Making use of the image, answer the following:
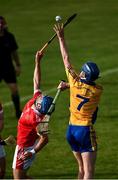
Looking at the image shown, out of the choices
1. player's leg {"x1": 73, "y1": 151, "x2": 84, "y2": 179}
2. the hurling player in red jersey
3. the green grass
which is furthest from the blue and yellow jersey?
the green grass

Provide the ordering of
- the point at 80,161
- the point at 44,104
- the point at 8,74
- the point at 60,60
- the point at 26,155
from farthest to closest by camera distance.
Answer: the point at 60,60, the point at 8,74, the point at 80,161, the point at 26,155, the point at 44,104

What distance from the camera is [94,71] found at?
41.0 ft

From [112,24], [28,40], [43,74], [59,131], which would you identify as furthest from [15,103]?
[112,24]

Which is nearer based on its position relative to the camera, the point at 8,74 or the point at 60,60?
the point at 8,74

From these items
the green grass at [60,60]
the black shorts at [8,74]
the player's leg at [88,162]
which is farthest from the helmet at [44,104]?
the black shorts at [8,74]

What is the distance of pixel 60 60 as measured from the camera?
2827 cm

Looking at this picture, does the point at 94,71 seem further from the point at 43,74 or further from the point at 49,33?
the point at 49,33

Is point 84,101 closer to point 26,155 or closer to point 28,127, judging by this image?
point 28,127

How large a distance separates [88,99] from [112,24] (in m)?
25.7

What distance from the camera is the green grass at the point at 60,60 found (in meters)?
16.0

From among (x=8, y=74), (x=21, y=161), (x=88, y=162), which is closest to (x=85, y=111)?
(x=88, y=162)

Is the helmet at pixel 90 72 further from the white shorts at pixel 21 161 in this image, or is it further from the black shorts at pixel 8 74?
the black shorts at pixel 8 74

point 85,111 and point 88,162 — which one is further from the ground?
point 85,111

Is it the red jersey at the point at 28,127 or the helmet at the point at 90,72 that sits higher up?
the helmet at the point at 90,72
